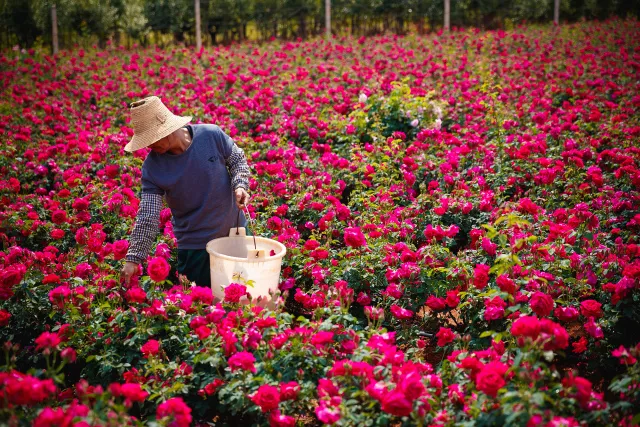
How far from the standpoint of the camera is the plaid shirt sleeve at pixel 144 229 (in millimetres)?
3141

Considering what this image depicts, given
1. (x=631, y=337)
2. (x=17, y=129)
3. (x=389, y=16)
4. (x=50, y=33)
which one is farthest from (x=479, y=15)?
(x=631, y=337)

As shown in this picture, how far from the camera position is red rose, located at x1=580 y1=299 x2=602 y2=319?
8.89 feet

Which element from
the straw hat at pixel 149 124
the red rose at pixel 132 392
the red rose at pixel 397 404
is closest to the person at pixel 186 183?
the straw hat at pixel 149 124

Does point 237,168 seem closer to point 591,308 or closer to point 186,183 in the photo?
point 186,183

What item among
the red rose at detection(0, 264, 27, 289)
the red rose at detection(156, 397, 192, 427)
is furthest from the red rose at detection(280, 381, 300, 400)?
the red rose at detection(0, 264, 27, 289)

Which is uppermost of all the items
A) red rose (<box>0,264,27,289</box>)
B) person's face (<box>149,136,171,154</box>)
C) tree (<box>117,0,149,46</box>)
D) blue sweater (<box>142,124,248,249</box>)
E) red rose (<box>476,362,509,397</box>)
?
tree (<box>117,0,149,46</box>)

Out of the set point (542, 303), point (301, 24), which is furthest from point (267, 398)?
point (301, 24)

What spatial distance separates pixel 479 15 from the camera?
1827cm

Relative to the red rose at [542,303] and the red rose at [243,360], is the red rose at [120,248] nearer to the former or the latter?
the red rose at [243,360]

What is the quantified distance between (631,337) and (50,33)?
15.0 meters

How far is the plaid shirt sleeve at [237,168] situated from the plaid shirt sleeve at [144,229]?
1.47 feet

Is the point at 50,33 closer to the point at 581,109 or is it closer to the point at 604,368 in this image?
the point at 581,109

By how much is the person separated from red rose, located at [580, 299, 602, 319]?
5.83 feet

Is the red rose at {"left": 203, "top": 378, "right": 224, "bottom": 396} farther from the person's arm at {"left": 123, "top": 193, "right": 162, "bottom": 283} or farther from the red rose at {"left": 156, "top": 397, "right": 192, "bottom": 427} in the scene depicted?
the person's arm at {"left": 123, "top": 193, "right": 162, "bottom": 283}
